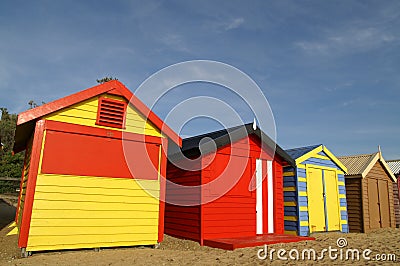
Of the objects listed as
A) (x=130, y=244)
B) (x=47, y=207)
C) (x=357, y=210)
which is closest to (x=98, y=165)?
(x=47, y=207)

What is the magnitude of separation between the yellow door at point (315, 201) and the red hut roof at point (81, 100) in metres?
6.03

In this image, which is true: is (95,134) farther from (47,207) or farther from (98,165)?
(47,207)

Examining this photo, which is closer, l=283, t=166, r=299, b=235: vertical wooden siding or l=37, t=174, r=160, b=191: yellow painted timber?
l=37, t=174, r=160, b=191: yellow painted timber

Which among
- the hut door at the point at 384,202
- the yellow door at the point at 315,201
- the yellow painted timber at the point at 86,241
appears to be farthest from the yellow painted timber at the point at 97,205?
the hut door at the point at 384,202

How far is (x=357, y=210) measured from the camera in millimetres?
13938

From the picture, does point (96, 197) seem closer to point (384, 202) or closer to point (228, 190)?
point (228, 190)

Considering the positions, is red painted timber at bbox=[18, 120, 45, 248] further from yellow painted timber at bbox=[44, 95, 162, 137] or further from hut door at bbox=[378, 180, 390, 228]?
hut door at bbox=[378, 180, 390, 228]

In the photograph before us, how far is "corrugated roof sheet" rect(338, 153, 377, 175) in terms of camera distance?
14.2 meters

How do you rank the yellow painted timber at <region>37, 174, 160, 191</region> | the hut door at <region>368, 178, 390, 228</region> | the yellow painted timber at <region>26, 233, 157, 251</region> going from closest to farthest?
the yellow painted timber at <region>26, 233, 157, 251</region>, the yellow painted timber at <region>37, 174, 160, 191</region>, the hut door at <region>368, 178, 390, 228</region>

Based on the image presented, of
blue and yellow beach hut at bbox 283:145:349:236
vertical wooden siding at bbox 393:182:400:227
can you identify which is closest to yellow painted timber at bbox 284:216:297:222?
blue and yellow beach hut at bbox 283:145:349:236

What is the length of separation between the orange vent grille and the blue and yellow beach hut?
268 inches

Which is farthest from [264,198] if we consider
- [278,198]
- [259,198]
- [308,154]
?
[308,154]

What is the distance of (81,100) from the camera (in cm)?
757

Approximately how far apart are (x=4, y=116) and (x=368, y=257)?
46776 mm
